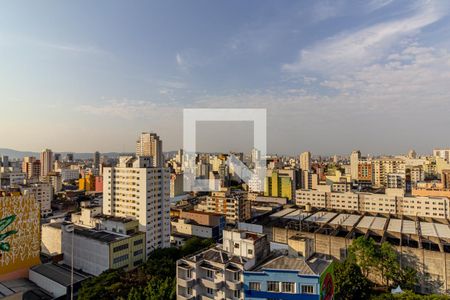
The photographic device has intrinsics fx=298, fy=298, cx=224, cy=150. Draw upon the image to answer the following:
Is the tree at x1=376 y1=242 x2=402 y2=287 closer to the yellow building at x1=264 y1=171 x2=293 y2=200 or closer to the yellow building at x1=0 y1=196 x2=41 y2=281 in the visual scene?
the yellow building at x1=0 y1=196 x2=41 y2=281

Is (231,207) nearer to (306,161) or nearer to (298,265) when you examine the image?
(298,265)

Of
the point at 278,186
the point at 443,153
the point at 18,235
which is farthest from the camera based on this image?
the point at 443,153

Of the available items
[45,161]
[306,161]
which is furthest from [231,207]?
[45,161]

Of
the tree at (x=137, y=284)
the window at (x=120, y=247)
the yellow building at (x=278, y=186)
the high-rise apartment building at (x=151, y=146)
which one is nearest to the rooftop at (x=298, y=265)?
the tree at (x=137, y=284)

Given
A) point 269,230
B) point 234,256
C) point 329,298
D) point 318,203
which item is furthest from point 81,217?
point 318,203

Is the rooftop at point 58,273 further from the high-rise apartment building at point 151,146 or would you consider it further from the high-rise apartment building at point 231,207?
the high-rise apartment building at point 151,146

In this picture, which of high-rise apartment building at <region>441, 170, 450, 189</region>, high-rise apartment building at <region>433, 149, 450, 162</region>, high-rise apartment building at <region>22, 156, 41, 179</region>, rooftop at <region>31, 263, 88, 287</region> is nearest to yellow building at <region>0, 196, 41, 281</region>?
rooftop at <region>31, 263, 88, 287</region>
